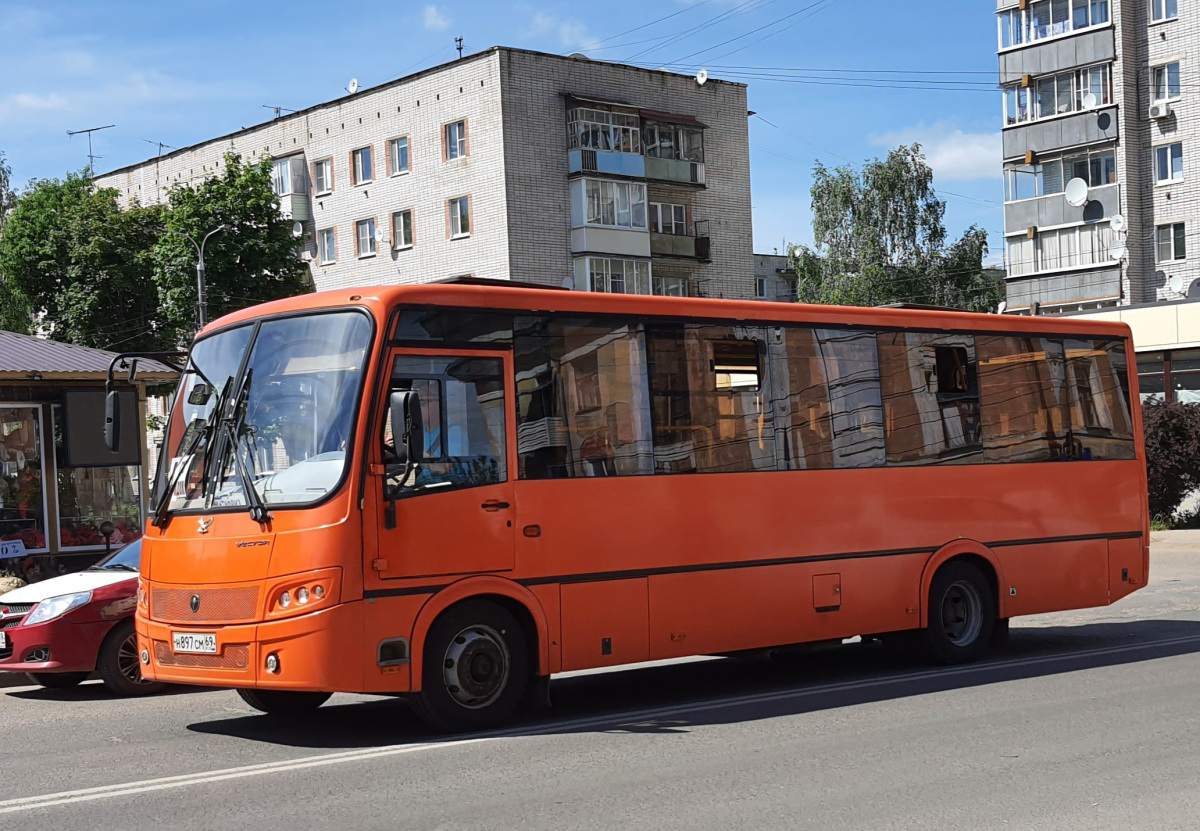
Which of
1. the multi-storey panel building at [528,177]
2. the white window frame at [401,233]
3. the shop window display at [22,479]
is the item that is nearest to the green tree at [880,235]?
the multi-storey panel building at [528,177]

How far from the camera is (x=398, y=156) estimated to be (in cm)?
5606

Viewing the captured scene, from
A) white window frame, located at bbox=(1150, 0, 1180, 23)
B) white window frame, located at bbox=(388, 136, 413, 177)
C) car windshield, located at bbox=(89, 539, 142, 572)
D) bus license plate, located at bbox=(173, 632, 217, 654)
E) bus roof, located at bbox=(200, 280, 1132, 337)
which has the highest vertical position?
white window frame, located at bbox=(1150, 0, 1180, 23)

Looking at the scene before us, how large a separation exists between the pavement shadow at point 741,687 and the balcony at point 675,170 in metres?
41.7

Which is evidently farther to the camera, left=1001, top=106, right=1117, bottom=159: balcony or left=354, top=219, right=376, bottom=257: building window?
left=354, top=219, right=376, bottom=257: building window

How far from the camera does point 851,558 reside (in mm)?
11742

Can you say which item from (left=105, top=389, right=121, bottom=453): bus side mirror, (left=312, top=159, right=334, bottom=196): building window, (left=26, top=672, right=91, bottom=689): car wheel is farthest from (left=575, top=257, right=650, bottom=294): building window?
(left=105, top=389, right=121, bottom=453): bus side mirror

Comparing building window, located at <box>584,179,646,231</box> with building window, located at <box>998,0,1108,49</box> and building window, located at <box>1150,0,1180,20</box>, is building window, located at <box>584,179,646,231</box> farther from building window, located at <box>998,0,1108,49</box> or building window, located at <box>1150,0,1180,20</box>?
building window, located at <box>1150,0,1180,20</box>

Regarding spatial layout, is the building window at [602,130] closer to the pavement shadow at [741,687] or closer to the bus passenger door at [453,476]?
the pavement shadow at [741,687]

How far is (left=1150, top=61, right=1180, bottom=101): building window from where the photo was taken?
2072 inches

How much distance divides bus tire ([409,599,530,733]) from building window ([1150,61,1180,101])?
49.8m

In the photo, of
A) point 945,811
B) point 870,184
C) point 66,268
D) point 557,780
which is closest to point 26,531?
point 557,780

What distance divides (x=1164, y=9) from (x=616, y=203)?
21.3 metres

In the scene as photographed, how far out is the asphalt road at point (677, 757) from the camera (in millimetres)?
6945

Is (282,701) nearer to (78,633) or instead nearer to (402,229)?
(78,633)
